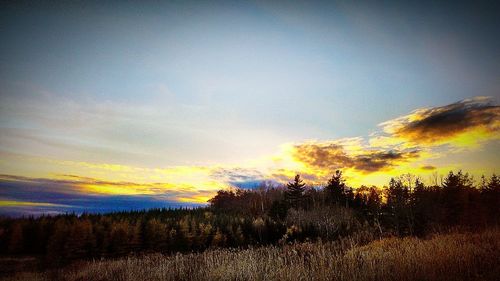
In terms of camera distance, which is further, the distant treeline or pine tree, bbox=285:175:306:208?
pine tree, bbox=285:175:306:208

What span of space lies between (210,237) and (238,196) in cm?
6617

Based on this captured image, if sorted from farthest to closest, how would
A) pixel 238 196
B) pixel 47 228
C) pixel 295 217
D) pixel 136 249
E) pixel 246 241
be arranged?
pixel 238 196 < pixel 295 217 < pixel 246 241 < pixel 47 228 < pixel 136 249

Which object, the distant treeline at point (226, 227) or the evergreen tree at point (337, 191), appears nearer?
the distant treeline at point (226, 227)

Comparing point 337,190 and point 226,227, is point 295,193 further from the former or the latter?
point 226,227

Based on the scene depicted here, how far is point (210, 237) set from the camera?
47.6m

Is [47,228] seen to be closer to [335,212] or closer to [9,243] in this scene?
[9,243]

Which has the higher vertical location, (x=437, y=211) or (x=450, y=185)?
(x=450, y=185)

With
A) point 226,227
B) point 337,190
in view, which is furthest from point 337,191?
point 226,227

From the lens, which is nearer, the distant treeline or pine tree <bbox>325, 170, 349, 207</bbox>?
the distant treeline

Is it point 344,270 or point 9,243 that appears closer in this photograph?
point 344,270

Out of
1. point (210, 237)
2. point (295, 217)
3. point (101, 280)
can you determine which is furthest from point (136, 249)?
point (101, 280)

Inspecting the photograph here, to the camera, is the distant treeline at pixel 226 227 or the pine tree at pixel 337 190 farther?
the pine tree at pixel 337 190

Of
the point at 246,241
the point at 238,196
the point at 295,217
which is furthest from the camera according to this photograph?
the point at 238,196

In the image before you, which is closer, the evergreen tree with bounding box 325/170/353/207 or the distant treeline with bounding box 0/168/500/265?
the distant treeline with bounding box 0/168/500/265
